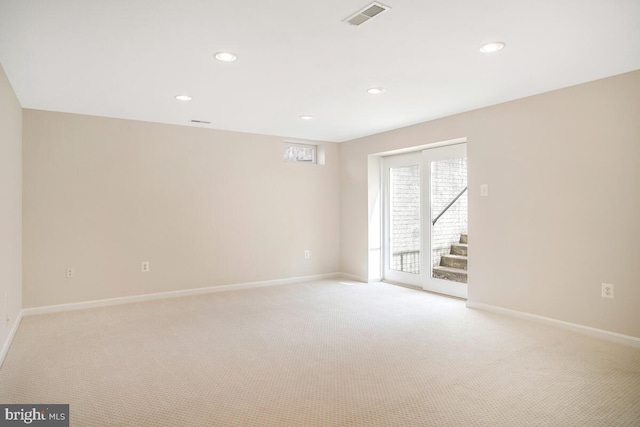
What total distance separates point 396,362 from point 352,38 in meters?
2.36

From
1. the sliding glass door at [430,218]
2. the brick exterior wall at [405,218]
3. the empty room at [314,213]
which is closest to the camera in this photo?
the empty room at [314,213]

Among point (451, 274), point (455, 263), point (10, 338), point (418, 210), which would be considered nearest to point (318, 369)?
point (10, 338)

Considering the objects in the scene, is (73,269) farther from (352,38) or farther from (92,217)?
(352,38)

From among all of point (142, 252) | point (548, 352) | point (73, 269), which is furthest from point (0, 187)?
point (548, 352)

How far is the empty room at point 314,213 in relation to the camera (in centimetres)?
235

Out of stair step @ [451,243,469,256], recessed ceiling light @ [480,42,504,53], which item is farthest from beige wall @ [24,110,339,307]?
recessed ceiling light @ [480,42,504,53]

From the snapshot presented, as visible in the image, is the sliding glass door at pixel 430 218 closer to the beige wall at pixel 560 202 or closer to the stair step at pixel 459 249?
the stair step at pixel 459 249

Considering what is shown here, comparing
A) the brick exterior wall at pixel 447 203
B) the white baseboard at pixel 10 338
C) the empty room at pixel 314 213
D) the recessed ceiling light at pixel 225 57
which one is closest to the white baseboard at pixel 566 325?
the empty room at pixel 314 213

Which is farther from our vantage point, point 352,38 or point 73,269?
point 73,269

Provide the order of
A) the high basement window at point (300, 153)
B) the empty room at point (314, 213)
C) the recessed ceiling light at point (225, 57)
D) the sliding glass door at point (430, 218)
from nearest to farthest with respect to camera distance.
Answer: the empty room at point (314, 213)
the recessed ceiling light at point (225, 57)
the sliding glass door at point (430, 218)
the high basement window at point (300, 153)

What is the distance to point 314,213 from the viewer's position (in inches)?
256

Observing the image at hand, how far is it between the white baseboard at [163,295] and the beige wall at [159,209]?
0.06 m

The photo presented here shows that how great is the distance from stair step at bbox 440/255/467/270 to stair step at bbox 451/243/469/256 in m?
0.07

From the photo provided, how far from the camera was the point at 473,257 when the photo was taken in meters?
4.59
